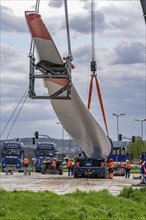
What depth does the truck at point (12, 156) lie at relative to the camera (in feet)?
193

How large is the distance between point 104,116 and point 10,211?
28.1 meters

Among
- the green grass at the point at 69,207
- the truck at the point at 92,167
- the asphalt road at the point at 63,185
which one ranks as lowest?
the green grass at the point at 69,207

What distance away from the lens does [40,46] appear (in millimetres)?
25500

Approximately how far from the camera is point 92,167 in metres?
44.9

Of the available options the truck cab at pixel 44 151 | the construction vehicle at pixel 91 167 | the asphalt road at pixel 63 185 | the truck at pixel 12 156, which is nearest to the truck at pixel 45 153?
the truck cab at pixel 44 151

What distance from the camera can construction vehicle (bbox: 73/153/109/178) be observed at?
147ft

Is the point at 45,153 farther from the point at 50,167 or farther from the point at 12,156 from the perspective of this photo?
the point at 12,156

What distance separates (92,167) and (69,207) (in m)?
29.0

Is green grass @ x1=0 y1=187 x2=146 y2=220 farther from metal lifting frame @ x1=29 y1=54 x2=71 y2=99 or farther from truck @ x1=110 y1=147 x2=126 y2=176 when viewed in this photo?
truck @ x1=110 y1=147 x2=126 y2=176

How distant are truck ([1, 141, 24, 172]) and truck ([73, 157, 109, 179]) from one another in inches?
577

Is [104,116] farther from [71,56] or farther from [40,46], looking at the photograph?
[71,56]

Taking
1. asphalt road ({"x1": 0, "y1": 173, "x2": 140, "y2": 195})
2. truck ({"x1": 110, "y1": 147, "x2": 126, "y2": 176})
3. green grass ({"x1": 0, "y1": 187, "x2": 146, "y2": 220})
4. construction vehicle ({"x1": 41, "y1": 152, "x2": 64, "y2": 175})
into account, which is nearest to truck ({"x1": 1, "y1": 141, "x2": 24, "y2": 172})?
construction vehicle ({"x1": 41, "y1": 152, "x2": 64, "y2": 175})

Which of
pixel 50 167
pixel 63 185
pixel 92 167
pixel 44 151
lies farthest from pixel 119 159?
pixel 63 185

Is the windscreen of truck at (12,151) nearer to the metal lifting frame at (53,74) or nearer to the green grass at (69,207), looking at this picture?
the green grass at (69,207)
